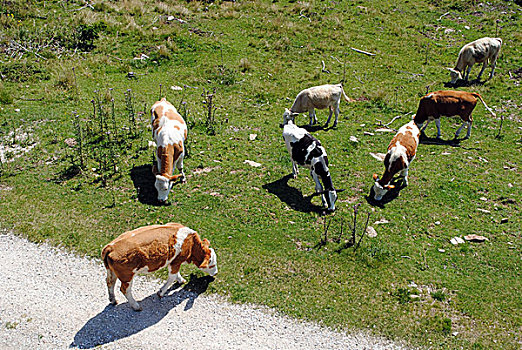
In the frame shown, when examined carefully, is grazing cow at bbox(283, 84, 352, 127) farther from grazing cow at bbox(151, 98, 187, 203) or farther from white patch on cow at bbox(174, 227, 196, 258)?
white patch on cow at bbox(174, 227, 196, 258)

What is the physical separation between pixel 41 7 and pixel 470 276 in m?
32.8

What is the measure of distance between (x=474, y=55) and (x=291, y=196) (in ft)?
56.8

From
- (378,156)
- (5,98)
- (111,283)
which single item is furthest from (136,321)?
(5,98)

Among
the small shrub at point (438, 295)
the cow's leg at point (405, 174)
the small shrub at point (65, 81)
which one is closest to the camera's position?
the small shrub at point (438, 295)

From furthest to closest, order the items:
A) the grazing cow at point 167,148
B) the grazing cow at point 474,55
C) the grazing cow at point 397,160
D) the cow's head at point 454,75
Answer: the grazing cow at point 474,55
the cow's head at point 454,75
the grazing cow at point 397,160
the grazing cow at point 167,148

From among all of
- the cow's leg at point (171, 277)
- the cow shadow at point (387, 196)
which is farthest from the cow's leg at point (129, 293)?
the cow shadow at point (387, 196)

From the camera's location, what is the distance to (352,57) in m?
27.6

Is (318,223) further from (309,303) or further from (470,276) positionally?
(470,276)

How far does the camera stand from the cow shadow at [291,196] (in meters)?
14.3

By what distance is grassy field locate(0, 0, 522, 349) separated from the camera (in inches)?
447

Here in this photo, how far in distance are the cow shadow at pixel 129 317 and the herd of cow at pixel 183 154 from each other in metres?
0.23

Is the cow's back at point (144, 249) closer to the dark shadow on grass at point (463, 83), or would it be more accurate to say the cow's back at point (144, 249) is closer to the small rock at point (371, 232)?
the small rock at point (371, 232)

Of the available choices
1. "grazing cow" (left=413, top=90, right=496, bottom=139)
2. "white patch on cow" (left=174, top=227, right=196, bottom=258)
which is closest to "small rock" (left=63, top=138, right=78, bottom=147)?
"white patch on cow" (left=174, top=227, right=196, bottom=258)

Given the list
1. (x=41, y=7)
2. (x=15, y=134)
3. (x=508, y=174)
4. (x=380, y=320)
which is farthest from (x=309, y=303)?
(x=41, y=7)
